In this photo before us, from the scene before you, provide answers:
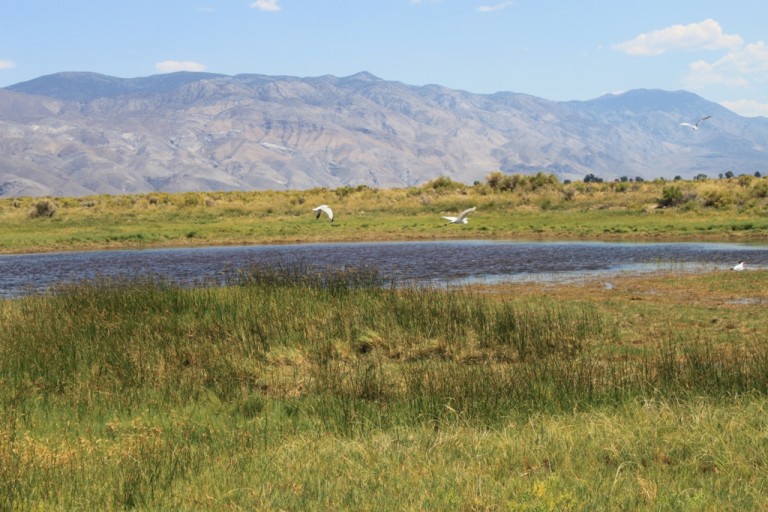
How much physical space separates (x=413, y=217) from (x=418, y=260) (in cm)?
2325

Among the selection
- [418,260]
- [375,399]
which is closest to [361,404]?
[375,399]

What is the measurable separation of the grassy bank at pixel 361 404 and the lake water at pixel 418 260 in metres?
9.72

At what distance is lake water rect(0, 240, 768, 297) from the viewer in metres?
28.6

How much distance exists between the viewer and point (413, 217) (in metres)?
57.8

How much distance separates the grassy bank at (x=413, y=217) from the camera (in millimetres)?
45781

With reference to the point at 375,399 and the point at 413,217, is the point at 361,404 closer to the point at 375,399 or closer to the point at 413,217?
the point at 375,399

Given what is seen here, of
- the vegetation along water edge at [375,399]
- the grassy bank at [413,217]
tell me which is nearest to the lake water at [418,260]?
the grassy bank at [413,217]

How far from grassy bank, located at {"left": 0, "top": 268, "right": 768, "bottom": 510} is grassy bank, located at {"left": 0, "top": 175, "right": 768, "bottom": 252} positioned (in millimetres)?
28756

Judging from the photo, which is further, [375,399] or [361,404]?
[375,399]

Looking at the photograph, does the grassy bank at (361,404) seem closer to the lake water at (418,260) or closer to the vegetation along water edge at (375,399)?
the vegetation along water edge at (375,399)

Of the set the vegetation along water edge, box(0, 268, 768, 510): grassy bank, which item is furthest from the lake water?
box(0, 268, 768, 510): grassy bank

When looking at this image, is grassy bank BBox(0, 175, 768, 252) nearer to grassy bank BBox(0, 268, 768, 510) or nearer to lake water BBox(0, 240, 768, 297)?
lake water BBox(0, 240, 768, 297)

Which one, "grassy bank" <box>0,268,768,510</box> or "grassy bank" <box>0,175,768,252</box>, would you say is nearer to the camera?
"grassy bank" <box>0,268,768,510</box>

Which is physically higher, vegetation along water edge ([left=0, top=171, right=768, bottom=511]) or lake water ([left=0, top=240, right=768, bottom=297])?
vegetation along water edge ([left=0, top=171, right=768, bottom=511])
